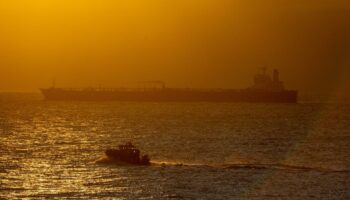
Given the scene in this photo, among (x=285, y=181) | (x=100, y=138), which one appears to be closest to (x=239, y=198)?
(x=285, y=181)

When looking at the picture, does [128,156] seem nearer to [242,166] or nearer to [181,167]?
[181,167]

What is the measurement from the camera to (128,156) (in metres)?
53.0

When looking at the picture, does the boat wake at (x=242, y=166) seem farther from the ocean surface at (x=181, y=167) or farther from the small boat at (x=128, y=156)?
the small boat at (x=128, y=156)

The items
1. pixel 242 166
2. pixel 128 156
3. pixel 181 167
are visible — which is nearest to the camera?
pixel 181 167

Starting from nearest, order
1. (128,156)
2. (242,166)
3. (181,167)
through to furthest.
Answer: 1. (181,167)
2. (128,156)
3. (242,166)

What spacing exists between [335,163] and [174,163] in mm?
11842

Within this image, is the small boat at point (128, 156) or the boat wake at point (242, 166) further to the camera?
the small boat at point (128, 156)

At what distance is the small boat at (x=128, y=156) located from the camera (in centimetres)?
5275

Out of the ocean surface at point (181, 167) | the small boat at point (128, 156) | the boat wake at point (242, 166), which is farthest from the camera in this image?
the small boat at point (128, 156)

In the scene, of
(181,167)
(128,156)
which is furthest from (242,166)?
(128,156)

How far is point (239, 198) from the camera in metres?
39.6

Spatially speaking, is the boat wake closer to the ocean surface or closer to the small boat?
the ocean surface

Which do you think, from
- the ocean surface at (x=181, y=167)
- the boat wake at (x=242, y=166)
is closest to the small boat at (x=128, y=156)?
the boat wake at (x=242, y=166)

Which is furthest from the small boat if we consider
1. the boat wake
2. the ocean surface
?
the ocean surface
